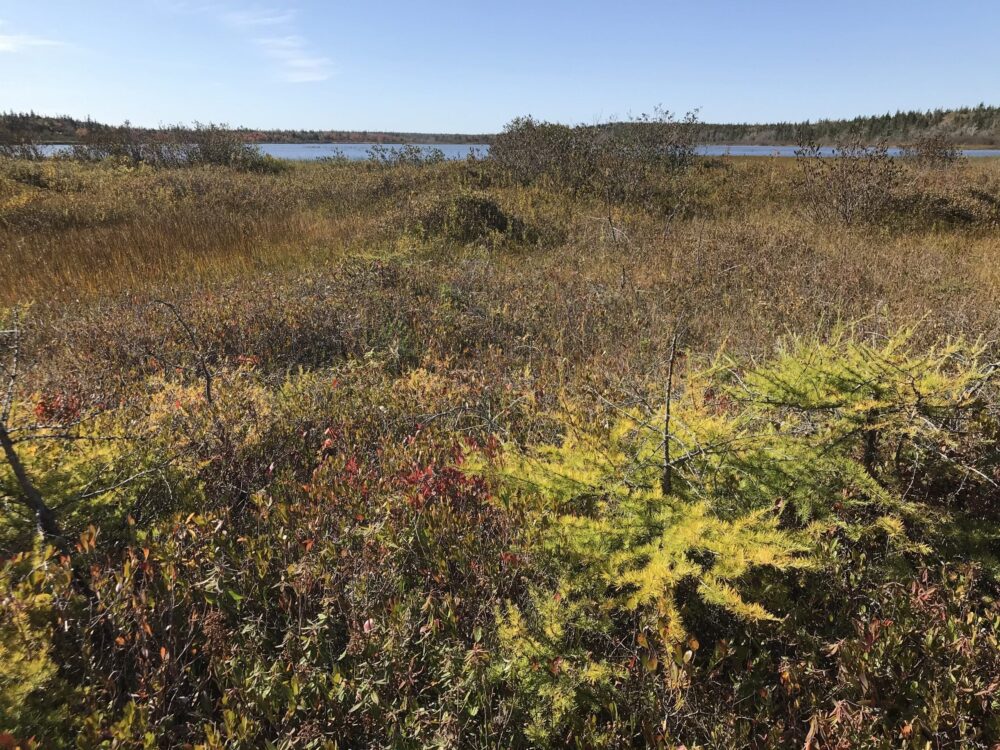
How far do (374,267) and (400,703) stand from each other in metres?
6.54

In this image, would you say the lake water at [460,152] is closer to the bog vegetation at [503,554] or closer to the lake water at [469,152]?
the lake water at [469,152]

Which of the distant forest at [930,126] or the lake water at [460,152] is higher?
the distant forest at [930,126]

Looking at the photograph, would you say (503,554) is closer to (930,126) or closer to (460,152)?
(460,152)

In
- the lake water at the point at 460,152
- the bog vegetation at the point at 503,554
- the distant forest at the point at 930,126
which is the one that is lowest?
the bog vegetation at the point at 503,554

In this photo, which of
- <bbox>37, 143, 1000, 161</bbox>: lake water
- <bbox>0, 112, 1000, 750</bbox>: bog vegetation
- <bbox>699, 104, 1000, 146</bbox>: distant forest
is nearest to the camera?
<bbox>0, 112, 1000, 750</bbox>: bog vegetation

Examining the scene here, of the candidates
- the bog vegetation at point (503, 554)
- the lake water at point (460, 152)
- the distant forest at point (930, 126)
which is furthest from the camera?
the distant forest at point (930, 126)

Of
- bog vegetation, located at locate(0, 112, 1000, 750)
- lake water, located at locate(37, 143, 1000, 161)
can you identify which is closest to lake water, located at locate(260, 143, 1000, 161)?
lake water, located at locate(37, 143, 1000, 161)

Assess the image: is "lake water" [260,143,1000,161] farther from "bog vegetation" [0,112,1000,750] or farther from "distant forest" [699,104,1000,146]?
"bog vegetation" [0,112,1000,750]

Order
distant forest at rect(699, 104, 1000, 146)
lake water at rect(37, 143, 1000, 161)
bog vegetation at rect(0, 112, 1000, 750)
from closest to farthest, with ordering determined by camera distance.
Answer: bog vegetation at rect(0, 112, 1000, 750) < lake water at rect(37, 143, 1000, 161) < distant forest at rect(699, 104, 1000, 146)

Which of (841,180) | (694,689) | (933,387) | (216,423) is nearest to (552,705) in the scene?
(694,689)

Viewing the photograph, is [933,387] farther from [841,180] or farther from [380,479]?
[841,180]

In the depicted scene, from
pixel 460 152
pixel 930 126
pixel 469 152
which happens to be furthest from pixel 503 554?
pixel 930 126

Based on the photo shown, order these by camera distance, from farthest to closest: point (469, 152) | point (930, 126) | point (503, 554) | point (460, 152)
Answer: point (930, 126)
point (460, 152)
point (469, 152)
point (503, 554)

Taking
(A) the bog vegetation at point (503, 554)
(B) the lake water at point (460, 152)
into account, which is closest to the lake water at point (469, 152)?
(B) the lake water at point (460, 152)
